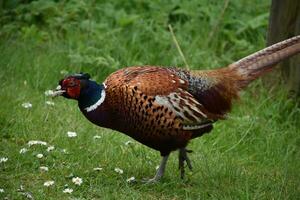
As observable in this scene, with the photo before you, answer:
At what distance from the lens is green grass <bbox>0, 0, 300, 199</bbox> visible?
496cm

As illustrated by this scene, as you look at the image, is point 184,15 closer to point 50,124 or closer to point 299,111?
point 299,111

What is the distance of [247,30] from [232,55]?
43 centimetres

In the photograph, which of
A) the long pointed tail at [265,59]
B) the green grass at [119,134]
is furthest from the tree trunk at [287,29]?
the long pointed tail at [265,59]

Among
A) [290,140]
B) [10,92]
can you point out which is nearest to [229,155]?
[290,140]

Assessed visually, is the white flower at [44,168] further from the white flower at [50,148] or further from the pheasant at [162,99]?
the pheasant at [162,99]

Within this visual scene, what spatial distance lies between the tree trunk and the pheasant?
1.38m

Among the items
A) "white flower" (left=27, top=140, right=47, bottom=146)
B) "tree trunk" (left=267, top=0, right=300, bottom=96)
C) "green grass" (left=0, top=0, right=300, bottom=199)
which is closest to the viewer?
"green grass" (left=0, top=0, right=300, bottom=199)

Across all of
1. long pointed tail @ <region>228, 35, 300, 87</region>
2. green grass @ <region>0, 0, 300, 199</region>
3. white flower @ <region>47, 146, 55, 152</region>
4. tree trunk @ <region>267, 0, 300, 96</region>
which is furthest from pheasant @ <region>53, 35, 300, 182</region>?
tree trunk @ <region>267, 0, 300, 96</region>

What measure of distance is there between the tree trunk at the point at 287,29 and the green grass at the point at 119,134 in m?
0.12

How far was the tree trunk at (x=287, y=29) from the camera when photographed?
21.2ft

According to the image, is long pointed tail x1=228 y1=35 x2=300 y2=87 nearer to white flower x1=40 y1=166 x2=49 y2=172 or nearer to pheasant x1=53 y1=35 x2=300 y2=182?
pheasant x1=53 y1=35 x2=300 y2=182

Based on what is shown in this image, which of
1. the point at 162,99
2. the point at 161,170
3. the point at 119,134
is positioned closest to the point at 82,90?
the point at 162,99

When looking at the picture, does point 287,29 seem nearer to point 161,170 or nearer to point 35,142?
point 161,170

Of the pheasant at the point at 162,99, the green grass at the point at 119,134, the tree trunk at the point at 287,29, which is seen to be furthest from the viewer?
the tree trunk at the point at 287,29
